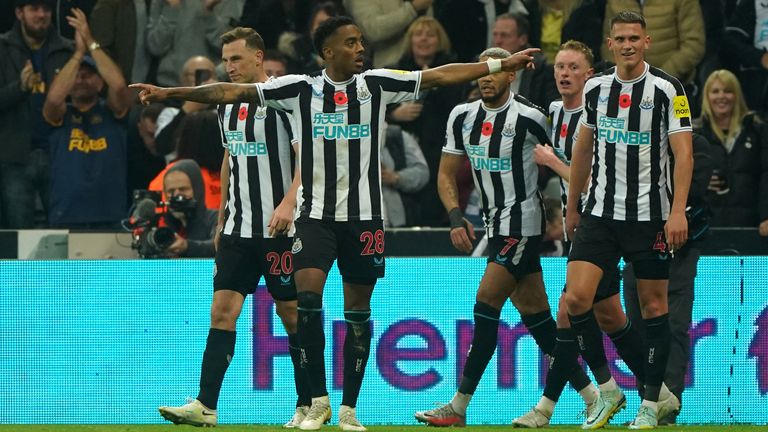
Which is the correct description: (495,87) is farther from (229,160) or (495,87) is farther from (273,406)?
(273,406)

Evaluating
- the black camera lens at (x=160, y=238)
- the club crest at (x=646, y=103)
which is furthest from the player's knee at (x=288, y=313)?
the club crest at (x=646, y=103)

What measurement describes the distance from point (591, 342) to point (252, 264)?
215cm

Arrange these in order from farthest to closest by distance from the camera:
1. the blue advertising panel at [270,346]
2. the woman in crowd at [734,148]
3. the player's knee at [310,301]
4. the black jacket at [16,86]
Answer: the black jacket at [16,86], the woman in crowd at [734,148], the blue advertising panel at [270,346], the player's knee at [310,301]

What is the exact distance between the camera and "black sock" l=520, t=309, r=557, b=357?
9.98 m

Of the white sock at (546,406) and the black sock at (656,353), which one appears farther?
the white sock at (546,406)

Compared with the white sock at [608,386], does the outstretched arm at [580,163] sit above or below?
above

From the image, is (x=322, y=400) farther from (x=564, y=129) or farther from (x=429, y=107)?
(x=429, y=107)

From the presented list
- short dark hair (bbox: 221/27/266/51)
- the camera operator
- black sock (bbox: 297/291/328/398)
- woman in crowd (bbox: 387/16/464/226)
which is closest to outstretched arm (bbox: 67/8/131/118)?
the camera operator

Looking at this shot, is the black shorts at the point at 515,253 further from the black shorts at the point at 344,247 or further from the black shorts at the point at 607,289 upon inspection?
the black shorts at the point at 344,247

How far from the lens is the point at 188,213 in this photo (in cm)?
1162

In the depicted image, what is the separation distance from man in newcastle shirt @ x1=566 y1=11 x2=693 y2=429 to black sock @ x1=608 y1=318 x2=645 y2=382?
0.40 m

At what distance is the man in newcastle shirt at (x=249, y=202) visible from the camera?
932 centimetres

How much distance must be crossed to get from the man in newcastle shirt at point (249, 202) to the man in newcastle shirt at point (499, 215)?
111 cm

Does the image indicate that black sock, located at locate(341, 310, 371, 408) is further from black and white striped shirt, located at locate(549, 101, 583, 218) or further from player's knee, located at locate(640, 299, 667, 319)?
black and white striped shirt, located at locate(549, 101, 583, 218)
